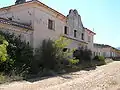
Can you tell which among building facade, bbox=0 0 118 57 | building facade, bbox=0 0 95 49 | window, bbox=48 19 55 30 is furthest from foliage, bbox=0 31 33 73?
window, bbox=48 19 55 30

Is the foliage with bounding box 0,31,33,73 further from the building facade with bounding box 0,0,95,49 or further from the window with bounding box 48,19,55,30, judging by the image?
the window with bounding box 48,19,55,30

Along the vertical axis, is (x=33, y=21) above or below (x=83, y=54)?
above

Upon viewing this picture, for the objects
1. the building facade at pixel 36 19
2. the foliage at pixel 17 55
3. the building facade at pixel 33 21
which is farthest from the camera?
the building facade at pixel 36 19

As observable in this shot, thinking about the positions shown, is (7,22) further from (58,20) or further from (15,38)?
(58,20)

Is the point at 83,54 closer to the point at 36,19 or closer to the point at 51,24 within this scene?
the point at 51,24

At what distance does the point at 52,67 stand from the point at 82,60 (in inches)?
420

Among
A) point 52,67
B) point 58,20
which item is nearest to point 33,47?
point 52,67

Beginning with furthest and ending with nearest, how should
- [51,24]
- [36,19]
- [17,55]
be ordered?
1. [51,24]
2. [36,19]
3. [17,55]

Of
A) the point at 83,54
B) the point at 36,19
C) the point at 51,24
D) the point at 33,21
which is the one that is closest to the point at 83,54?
the point at 83,54

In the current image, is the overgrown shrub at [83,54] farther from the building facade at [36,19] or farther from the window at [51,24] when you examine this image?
the window at [51,24]

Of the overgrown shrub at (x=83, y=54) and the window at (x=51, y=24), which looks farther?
the overgrown shrub at (x=83, y=54)

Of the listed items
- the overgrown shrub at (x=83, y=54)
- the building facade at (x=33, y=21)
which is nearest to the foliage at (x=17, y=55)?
the building facade at (x=33, y=21)

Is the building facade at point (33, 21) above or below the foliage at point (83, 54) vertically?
above

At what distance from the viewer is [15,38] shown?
688 inches
